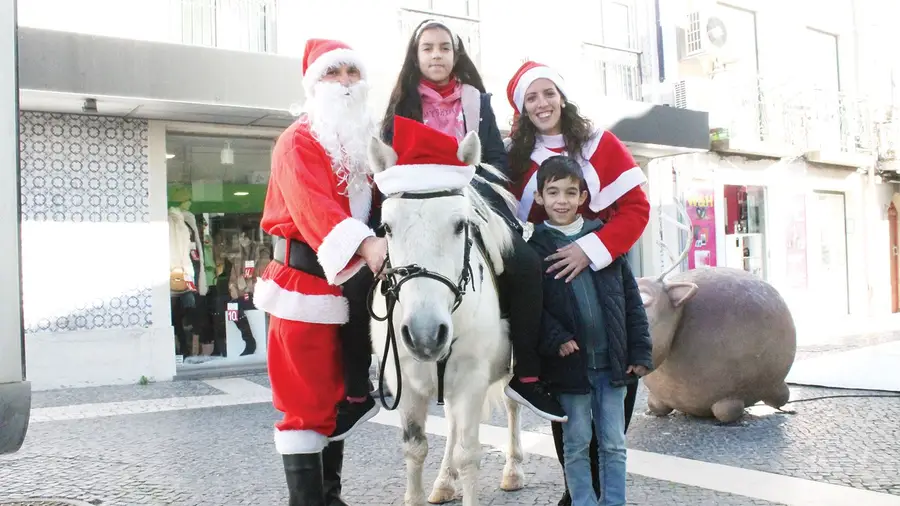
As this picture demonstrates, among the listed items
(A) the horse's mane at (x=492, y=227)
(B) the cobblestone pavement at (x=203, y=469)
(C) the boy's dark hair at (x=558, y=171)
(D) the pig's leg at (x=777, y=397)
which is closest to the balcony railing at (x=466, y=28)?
(B) the cobblestone pavement at (x=203, y=469)

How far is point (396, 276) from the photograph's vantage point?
2.55m

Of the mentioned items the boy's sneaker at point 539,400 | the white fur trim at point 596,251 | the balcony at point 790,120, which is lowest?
the boy's sneaker at point 539,400

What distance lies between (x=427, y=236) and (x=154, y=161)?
303 inches

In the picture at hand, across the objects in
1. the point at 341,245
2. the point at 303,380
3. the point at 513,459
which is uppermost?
the point at 341,245

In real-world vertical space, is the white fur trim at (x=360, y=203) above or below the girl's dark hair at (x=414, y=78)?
below

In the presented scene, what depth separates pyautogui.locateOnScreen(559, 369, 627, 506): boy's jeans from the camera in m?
3.23

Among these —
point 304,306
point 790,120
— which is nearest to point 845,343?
point 790,120

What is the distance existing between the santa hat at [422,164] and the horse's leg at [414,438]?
100cm

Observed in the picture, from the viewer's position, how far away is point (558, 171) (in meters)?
3.30

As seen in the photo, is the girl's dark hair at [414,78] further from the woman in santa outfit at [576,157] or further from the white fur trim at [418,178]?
the white fur trim at [418,178]

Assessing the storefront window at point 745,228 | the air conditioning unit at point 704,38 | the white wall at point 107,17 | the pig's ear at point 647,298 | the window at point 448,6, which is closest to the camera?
the pig's ear at point 647,298

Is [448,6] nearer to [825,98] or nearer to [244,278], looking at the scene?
[244,278]

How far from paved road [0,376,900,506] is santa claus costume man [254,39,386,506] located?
1.00 metres

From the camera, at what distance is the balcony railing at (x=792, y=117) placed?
1495 cm
